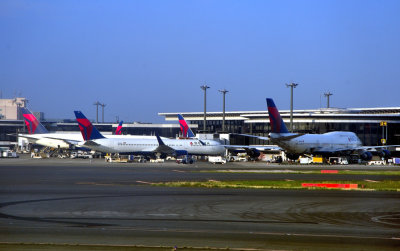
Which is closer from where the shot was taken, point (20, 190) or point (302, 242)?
point (302, 242)

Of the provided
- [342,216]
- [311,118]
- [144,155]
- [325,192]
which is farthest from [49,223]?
[311,118]

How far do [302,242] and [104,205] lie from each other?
1418cm

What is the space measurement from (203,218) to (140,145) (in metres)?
94.7

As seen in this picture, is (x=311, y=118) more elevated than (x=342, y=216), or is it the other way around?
(x=311, y=118)

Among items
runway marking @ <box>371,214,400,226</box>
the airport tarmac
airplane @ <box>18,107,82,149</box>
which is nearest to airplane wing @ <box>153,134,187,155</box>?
airplane @ <box>18,107,82,149</box>

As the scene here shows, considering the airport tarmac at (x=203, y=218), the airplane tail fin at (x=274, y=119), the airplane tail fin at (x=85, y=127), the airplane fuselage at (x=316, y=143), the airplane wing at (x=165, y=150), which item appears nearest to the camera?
the airport tarmac at (x=203, y=218)

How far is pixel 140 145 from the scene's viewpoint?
394 ft

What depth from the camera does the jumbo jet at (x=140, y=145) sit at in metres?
117

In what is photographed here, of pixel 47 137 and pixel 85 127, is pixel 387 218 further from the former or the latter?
pixel 47 137

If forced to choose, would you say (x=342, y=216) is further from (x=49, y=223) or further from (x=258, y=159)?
(x=258, y=159)

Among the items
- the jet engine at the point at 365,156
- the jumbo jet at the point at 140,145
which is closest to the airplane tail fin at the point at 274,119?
the jet engine at the point at 365,156

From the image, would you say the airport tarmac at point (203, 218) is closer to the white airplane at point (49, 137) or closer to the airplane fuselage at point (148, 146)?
the airplane fuselage at point (148, 146)

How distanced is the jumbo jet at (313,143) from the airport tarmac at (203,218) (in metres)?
59.8

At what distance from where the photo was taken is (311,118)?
150 m
